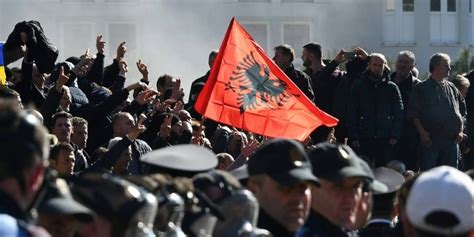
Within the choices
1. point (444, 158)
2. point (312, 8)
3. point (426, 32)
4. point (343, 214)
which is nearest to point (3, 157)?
point (343, 214)

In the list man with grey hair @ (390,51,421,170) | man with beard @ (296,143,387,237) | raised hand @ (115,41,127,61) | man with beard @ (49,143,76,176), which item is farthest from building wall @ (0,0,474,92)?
man with beard @ (296,143,387,237)

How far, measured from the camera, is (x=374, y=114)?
1574 centimetres

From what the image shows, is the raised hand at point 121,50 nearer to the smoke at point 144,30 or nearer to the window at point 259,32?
the smoke at point 144,30

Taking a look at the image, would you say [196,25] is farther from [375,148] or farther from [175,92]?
[375,148]

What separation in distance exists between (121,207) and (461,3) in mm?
50264

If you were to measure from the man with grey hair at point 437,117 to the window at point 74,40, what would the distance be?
64.2 ft

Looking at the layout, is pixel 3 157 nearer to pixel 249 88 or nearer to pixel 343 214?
pixel 343 214

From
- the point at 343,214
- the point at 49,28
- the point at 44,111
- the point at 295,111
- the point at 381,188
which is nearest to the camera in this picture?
the point at 343,214

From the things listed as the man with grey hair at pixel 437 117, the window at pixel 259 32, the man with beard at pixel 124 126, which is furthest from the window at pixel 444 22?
the man with beard at pixel 124 126

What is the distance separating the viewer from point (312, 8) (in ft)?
161

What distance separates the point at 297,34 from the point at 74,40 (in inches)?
567

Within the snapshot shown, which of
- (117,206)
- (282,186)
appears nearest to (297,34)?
(282,186)

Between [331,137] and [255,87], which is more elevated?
[255,87]

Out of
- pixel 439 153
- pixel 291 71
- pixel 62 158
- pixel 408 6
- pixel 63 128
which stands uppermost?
pixel 408 6
